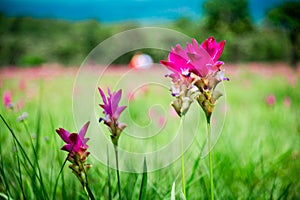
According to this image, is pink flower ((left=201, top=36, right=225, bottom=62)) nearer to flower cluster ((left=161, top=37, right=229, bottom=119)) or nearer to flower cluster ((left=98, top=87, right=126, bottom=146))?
flower cluster ((left=161, top=37, right=229, bottom=119))

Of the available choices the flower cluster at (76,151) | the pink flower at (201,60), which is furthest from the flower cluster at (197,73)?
the flower cluster at (76,151)

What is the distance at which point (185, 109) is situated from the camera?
0.37m

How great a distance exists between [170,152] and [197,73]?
0.68 m

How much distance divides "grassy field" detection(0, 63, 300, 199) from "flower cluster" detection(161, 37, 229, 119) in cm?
13

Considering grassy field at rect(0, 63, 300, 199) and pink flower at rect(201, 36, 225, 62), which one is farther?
grassy field at rect(0, 63, 300, 199)

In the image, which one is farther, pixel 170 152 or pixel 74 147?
pixel 170 152

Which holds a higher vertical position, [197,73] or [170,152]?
[197,73]

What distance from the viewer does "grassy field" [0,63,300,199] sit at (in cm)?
60

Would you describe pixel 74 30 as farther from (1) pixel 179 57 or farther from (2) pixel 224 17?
(1) pixel 179 57

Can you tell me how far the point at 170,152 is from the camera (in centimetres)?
102

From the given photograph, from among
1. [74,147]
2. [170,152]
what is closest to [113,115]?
[74,147]

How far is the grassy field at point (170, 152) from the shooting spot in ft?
1.98

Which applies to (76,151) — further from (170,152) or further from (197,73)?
(170,152)

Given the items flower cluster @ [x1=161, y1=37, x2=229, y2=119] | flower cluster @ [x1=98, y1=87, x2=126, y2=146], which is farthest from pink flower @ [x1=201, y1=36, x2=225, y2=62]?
flower cluster @ [x1=98, y1=87, x2=126, y2=146]
